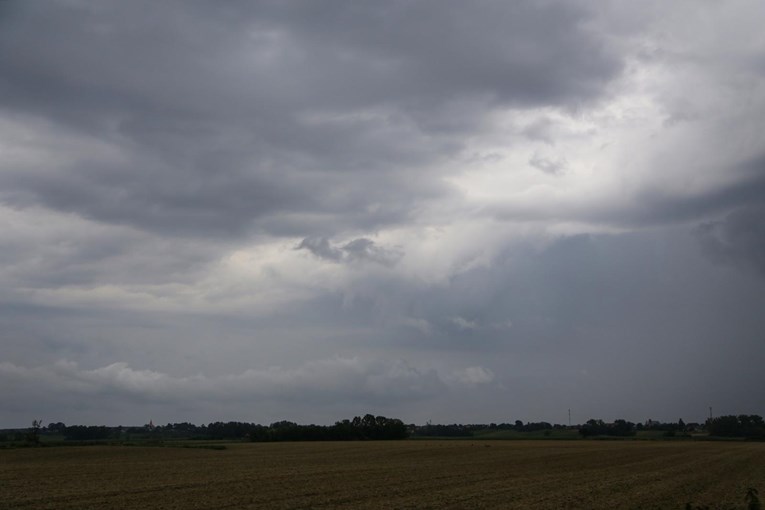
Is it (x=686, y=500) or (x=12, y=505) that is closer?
(x=12, y=505)

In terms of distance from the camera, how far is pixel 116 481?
143ft

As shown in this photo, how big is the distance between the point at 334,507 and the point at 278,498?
172 inches

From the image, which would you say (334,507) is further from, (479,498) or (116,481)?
(116,481)

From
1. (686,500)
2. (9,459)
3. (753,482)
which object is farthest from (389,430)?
(686,500)

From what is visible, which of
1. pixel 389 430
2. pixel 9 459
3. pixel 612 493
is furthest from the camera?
pixel 389 430

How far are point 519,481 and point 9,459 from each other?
49.6 m

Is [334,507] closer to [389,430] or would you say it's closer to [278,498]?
[278,498]

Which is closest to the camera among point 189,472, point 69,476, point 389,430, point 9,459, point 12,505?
point 12,505

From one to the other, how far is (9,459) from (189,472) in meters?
26.4

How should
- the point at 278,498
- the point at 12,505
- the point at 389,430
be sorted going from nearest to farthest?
1. the point at 12,505
2. the point at 278,498
3. the point at 389,430

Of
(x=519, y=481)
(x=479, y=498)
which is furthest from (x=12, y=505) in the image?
(x=519, y=481)

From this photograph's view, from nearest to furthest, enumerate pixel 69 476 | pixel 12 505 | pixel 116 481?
pixel 12 505 → pixel 116 481 → pixel 69 476

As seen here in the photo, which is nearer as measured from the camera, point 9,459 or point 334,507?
point 334,507

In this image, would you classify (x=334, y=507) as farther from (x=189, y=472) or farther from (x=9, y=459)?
(x=9, y=459)
